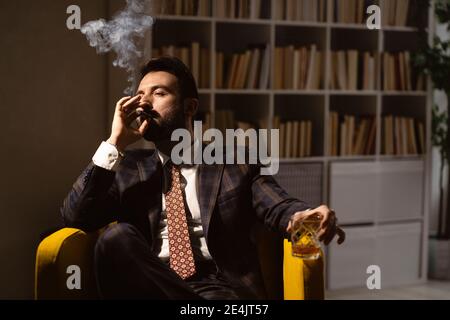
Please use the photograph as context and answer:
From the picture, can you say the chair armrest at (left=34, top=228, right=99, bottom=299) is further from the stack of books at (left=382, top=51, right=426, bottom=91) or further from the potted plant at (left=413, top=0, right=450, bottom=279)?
the potted plant at (left=413, top=0, right=450, bottom=279)

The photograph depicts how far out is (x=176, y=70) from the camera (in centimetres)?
239

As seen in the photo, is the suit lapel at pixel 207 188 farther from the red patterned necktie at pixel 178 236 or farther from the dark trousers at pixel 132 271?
the dark trousers at pixel 132 271

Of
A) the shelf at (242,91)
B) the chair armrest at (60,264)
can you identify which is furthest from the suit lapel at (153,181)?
the shelf at (242,91)

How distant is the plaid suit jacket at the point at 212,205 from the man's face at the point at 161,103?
0.32ft

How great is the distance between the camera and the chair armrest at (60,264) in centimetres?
212

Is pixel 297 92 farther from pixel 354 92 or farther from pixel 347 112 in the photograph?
pixel 347 112

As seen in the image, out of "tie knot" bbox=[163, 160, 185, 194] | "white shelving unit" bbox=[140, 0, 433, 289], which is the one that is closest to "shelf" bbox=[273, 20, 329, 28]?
"white shelving unit" bbox=[140, 0, 433, 289]

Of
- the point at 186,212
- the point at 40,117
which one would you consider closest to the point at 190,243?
the point at 186,212

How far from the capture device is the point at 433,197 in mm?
4809

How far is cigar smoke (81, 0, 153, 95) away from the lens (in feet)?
10.4

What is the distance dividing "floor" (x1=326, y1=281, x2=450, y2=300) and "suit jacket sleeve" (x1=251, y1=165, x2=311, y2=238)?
1.79 metres

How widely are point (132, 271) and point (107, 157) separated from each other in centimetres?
36

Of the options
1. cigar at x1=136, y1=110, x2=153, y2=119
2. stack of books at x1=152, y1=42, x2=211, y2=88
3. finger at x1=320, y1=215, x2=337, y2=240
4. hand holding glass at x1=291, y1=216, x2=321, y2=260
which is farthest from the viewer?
stack of books at x1=152, y1=42, x2=211, y2=88

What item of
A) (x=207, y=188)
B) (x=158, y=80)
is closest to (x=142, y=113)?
(x=158, y=80)
